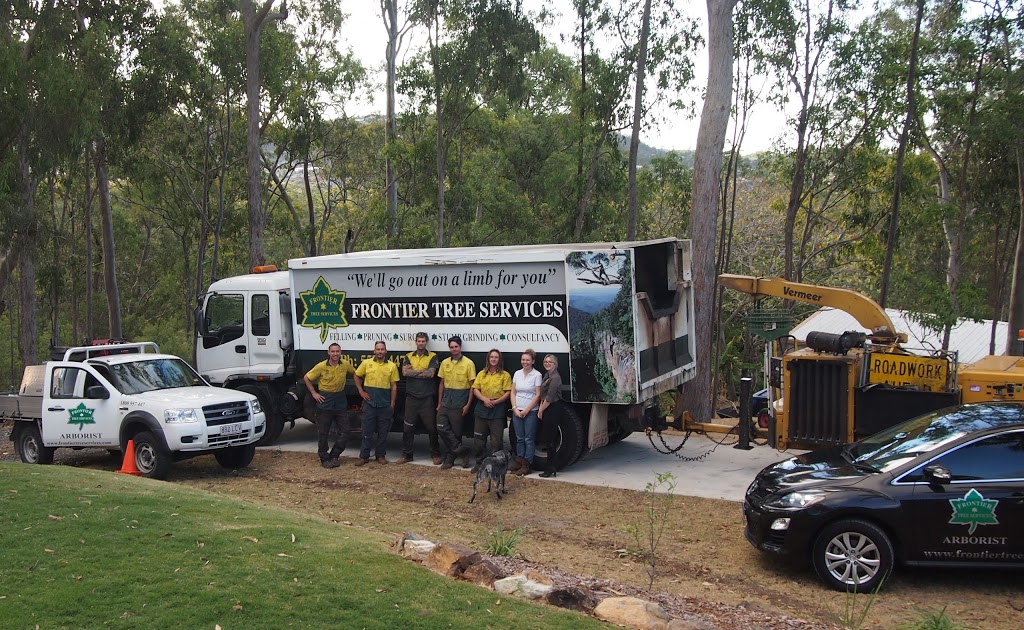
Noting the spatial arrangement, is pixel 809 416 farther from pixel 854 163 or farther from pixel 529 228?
pixel 529 228

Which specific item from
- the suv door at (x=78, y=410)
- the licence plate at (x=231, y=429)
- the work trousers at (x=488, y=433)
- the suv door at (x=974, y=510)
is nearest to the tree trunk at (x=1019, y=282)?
the work trousers at (x=488, y=433)

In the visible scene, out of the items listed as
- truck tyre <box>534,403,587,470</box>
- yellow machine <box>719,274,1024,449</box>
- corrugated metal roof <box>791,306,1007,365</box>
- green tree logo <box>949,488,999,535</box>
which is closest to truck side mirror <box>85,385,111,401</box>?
truck tyre <box>534,403,587,470</box>

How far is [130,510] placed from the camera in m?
7.76

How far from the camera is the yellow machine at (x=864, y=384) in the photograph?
31.1 ft

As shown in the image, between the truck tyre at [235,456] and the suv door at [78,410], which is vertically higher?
the suv door at [78,410]

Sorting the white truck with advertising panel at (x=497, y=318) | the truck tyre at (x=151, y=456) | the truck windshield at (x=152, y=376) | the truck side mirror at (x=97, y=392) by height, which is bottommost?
the truck tyre at (x=151, y=456)

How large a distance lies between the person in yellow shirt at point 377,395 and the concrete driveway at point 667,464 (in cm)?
56

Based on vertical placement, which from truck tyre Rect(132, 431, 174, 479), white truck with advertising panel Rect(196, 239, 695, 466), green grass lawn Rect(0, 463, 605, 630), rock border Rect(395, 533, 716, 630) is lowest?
truck tyre Rect(132, 431, 174, 479)

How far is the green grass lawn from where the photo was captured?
527 centimetres

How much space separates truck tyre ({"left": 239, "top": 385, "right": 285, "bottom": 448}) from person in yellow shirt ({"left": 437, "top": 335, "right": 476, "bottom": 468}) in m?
3.45

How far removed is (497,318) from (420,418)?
190cm

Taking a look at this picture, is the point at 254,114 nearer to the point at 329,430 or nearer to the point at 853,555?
the point at 329,430

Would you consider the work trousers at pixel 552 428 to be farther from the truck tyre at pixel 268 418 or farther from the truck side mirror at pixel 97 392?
the truck side mirror at pixel 97 392

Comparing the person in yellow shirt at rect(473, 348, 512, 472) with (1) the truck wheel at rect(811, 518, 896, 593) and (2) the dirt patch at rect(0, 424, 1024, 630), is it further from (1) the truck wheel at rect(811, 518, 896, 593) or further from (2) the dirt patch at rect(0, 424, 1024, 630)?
(1) the truck wheel at rect(811, 518, 896, 593)
